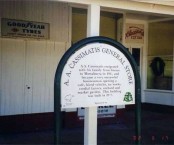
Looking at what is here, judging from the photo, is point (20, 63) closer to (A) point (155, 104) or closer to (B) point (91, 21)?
(B) point (91, 21)

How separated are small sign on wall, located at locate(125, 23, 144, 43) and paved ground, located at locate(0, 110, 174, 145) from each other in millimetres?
3822

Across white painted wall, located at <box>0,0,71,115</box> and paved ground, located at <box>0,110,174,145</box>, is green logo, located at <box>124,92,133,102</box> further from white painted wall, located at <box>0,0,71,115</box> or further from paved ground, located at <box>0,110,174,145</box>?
white painted wall, located at <box>0,0,71,115</box>

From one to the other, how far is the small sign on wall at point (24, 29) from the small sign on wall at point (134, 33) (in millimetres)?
4880

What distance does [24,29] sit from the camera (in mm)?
10516

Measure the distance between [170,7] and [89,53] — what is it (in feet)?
7.80

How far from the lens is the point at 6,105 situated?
1020 centimetres

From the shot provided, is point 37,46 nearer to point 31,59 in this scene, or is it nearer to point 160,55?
point 31,59

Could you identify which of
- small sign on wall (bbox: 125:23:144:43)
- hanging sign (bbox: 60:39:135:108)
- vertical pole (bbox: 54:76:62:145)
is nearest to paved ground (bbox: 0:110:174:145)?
hanging sign (bbox: 60:39:135:108)

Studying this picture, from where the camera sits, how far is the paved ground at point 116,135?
30.8 feet

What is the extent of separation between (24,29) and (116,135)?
395 cm

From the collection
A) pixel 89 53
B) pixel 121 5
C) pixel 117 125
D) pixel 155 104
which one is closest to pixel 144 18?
pixel 155 104

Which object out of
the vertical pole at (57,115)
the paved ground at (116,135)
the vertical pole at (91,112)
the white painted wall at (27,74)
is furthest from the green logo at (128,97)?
the white painted wall at (27,74)

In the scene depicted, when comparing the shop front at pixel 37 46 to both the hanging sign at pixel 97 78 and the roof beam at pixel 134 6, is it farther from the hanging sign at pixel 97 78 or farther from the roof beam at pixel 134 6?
the hanging sign at pixel 97 78

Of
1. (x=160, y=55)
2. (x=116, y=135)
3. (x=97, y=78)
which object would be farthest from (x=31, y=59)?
(x=160, y=55)
